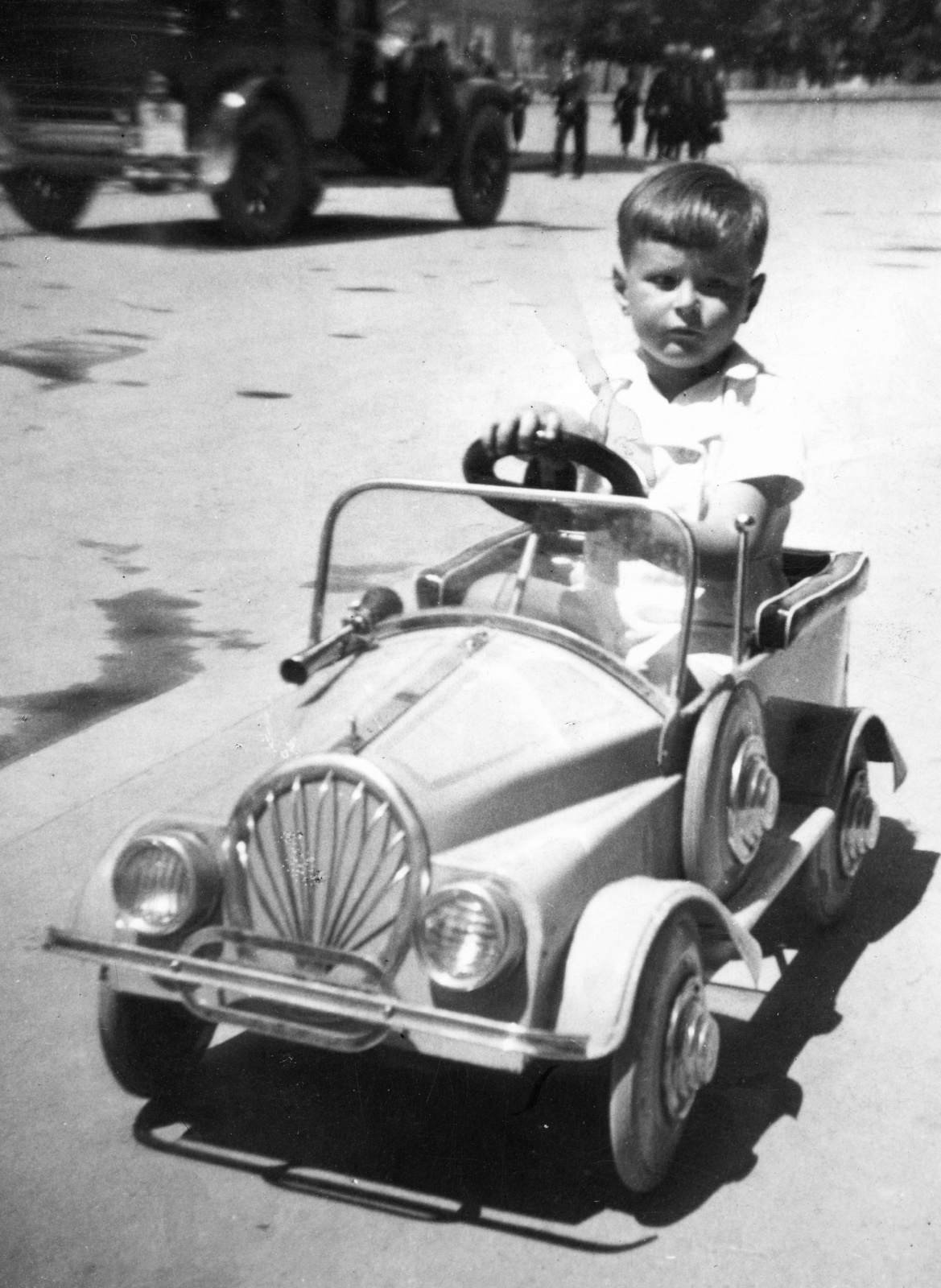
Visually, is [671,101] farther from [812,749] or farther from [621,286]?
[812,749]

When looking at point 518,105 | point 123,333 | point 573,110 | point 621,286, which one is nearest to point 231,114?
point 123,333

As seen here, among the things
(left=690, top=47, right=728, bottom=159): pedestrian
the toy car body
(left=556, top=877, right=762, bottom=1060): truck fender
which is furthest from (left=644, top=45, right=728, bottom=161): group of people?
(left=556, top=877, right=762, bottom=1060): truck fender

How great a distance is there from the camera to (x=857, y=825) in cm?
361

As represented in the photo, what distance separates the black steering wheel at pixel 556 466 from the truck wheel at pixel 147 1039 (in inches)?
45.1

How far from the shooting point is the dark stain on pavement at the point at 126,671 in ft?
14.9

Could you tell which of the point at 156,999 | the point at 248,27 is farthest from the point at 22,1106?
the point at 248,27

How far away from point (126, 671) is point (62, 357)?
14.6 ft

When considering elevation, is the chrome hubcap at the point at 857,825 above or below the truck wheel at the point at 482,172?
below

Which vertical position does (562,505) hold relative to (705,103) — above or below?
below

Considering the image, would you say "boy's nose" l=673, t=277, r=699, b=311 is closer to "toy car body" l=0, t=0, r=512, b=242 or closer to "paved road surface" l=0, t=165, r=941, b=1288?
"paved road surface" l=0, t=165, r=941, b=1288

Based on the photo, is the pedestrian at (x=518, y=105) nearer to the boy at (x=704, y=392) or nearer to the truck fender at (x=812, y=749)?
the boy at (x=704, y=392)

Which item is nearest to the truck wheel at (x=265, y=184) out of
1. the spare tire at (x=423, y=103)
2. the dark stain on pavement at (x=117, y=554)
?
the spare tire at (x=423, y=103)

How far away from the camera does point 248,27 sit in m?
10.7

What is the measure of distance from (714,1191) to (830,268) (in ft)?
34.1
